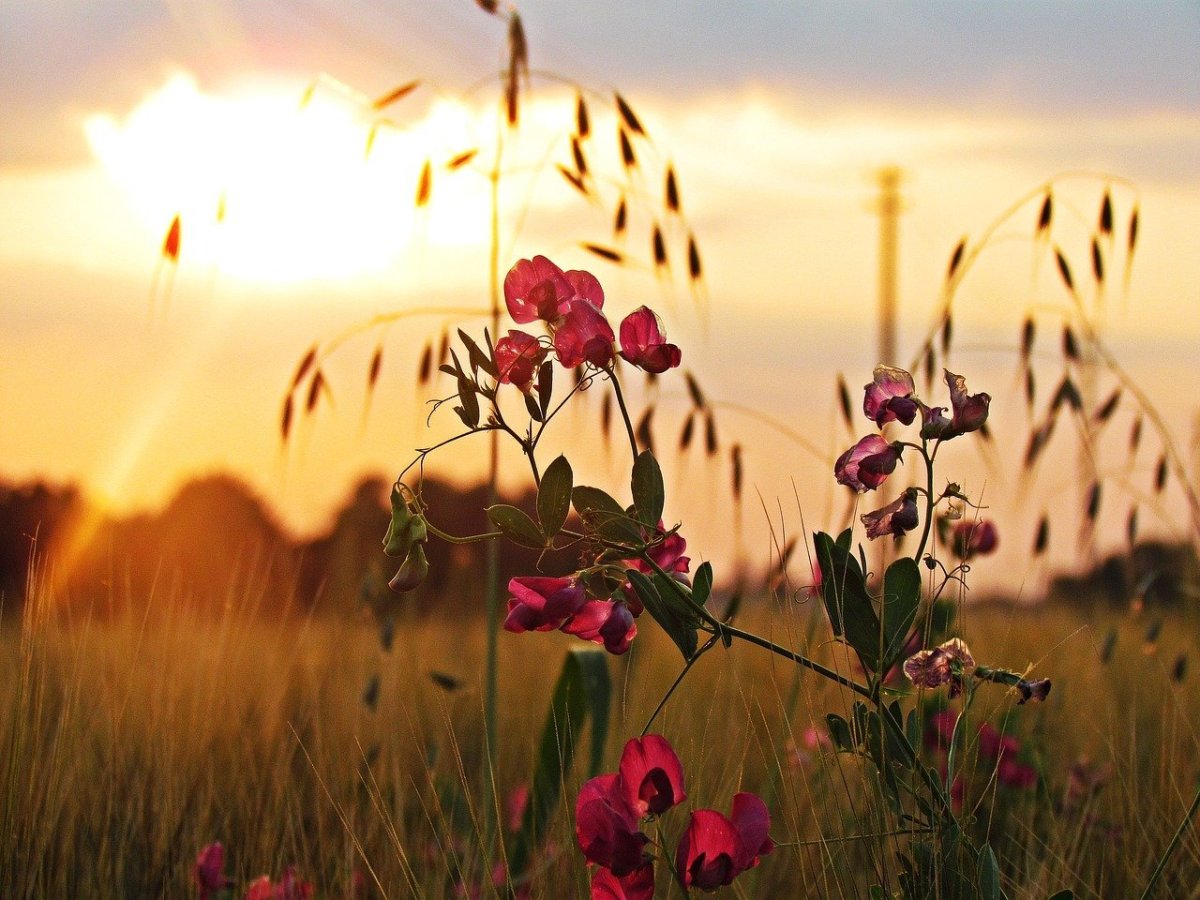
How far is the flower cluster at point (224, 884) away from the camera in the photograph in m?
1.45

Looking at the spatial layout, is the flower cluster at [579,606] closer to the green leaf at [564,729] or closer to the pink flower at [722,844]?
the pink flower at [722,844]

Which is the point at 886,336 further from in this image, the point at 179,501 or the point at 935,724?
the point at 935,724

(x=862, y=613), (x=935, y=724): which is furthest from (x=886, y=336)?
(x=862, y=613)

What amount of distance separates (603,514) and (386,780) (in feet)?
3.96

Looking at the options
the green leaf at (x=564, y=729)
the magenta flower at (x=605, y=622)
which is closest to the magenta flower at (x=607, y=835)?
the magenta flower at (x=605, y=622)

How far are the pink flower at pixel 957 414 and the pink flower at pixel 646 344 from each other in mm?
208

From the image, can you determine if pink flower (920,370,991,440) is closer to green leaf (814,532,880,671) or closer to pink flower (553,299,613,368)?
green leaf (814,532,880,671)

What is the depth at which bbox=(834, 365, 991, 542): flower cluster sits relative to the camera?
99 centimetres

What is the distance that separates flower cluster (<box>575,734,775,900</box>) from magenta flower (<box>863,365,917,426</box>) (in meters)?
0.31

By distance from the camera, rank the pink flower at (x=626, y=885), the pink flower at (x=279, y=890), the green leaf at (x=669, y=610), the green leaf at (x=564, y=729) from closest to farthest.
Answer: the green leaf at (x=669, y=610)
the pink flower at (x=626, y=885)
the pink flower at (x=279, y=890)
the green leaf at (x=564, y=729)

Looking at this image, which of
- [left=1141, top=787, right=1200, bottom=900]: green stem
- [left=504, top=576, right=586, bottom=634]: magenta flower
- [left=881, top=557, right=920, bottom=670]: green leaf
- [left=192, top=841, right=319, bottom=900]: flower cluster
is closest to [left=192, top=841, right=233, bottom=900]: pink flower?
[left=192, top=841, right=319, bottom=900]: flower cluster

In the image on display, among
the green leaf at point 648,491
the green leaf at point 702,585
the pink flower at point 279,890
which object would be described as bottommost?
the pink flower at point 279,890

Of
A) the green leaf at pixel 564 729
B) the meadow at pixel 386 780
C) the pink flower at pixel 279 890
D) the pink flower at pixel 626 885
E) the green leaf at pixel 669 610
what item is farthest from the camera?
the green leaf at pixel 564 729

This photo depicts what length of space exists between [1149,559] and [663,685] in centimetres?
328
